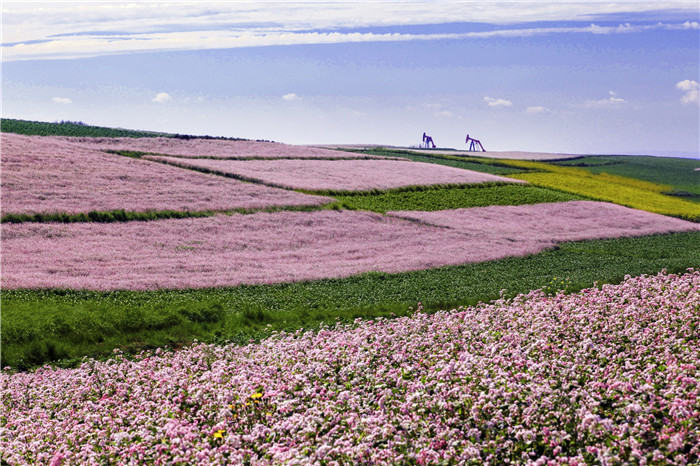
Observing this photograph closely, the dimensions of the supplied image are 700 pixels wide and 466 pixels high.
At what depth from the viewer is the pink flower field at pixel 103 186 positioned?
39.1 m

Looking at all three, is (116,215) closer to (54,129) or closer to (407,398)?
(407,398)

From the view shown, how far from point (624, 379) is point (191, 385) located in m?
8.87

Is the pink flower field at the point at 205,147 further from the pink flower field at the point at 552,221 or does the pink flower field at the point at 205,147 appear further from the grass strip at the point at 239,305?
the grass strip at the point at 239,305

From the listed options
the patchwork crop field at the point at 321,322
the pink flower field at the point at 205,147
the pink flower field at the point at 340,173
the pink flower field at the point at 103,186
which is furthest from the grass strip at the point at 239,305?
the pink flower field at the point at 205,147

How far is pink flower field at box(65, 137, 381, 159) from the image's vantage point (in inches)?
2628

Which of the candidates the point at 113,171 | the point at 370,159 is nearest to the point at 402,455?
the point at 113,171

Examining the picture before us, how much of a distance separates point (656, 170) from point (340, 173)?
70.8 meters

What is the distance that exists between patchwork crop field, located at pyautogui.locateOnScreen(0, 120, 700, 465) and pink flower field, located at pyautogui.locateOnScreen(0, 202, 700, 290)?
175 millimetres

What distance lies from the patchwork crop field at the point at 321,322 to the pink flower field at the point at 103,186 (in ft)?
0.86

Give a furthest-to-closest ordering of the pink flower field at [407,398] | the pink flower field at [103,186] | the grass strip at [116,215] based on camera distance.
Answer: the pink flower field at [103,186], the grass strip at [116,215], the pink flower field at [407,398]

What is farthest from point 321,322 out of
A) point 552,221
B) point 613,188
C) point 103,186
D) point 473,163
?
point 473,163

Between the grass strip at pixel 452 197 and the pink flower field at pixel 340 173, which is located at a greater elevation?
the pink flower field at pixel 340 173

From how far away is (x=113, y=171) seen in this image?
1901 inches

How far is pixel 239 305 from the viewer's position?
26375 millimetres
